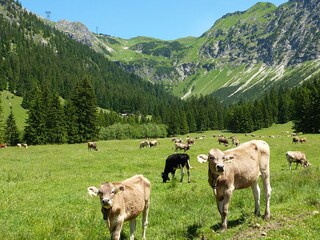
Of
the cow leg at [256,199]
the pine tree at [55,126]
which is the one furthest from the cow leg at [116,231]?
the pine tree at [55,126]

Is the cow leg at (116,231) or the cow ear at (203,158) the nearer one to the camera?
the cow leg at (116,231)

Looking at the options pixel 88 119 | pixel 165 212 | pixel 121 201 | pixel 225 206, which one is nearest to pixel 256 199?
pixel 225 206

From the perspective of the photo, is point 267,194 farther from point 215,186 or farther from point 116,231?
point 116,231

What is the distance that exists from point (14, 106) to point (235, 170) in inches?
6777

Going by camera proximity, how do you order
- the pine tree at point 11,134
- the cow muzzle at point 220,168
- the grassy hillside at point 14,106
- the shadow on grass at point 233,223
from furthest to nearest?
the grassy hillside at point 14,106 < the pine tree at point 11,134 < the shadow on grass at point 233,223 < the cow muzzle at point 220,168

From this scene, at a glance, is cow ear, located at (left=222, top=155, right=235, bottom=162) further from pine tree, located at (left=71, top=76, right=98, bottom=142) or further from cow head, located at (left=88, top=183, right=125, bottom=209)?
pine tree, located at (left=71, top=76, right=98, bottom=142)

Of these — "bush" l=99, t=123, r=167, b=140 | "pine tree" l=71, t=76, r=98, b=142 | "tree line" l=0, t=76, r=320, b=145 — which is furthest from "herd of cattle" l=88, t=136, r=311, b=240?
"bush" l=99, t=123, r=167, b=140

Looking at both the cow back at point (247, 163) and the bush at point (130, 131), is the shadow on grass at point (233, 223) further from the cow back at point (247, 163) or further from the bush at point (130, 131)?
the bush at point (130, 131)

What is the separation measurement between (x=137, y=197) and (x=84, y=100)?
266 ft

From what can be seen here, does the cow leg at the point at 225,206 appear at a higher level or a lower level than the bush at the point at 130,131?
higher

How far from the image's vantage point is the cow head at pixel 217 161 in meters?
11.6

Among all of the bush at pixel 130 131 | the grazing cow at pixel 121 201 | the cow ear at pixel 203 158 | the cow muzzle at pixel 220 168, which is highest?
the cow ear at pixel 203 158

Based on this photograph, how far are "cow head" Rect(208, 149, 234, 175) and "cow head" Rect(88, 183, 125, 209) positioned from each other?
11.3 ft

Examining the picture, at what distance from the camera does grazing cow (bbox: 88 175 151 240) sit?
10.3 m
